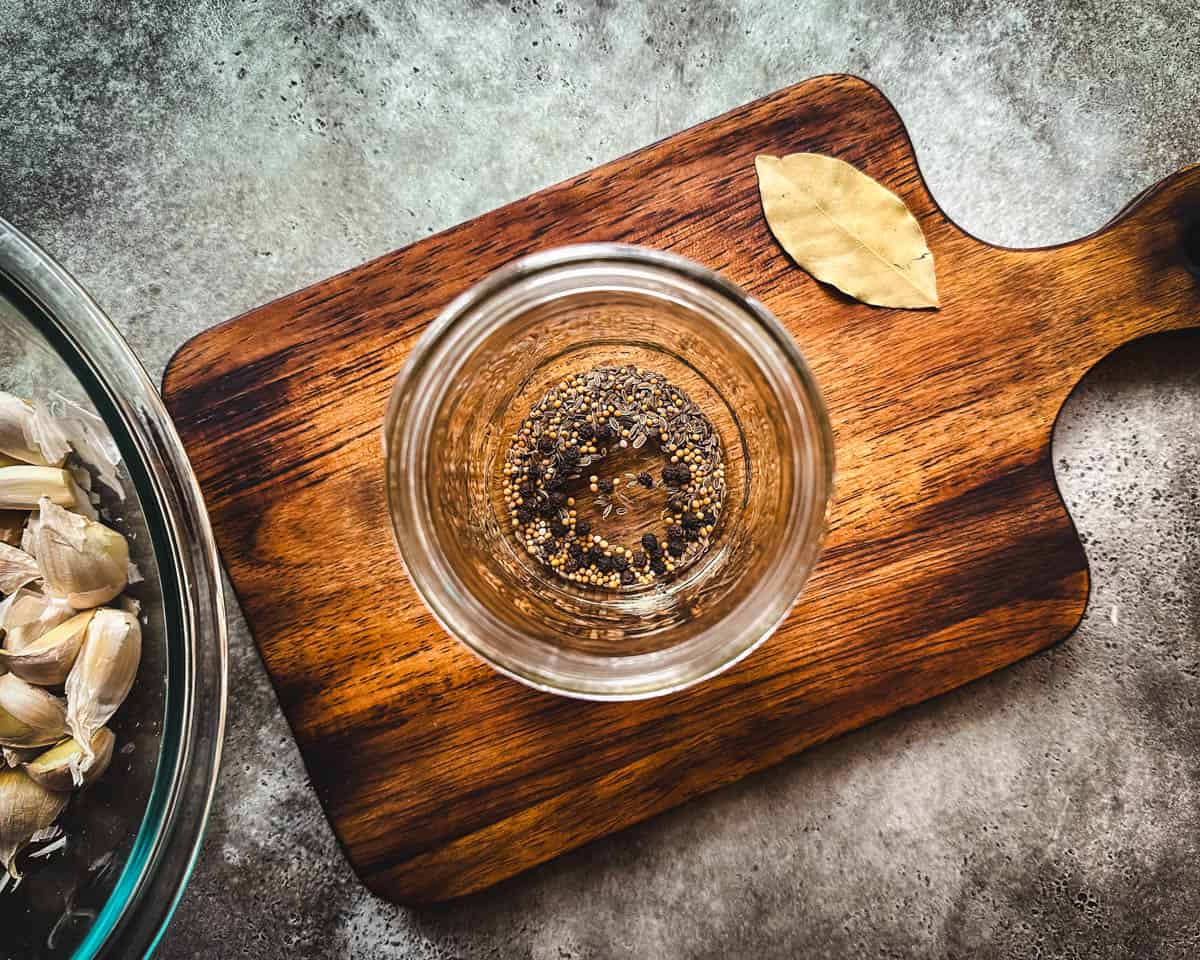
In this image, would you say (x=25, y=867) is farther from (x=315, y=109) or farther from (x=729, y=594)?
(x=315, y=109)

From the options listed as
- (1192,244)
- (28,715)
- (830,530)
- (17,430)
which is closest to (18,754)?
(28,715)

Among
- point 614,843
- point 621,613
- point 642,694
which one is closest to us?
point 642,694

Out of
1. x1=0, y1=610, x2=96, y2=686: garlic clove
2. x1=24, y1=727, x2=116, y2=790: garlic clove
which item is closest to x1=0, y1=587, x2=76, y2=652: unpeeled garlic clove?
x1=0, y1=610, x2=96, y2=686: garlic clove

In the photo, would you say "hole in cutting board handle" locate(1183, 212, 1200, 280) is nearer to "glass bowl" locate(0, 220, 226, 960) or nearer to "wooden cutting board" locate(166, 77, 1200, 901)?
"wooden cutting board" locate(166, 77, 1200, 901)

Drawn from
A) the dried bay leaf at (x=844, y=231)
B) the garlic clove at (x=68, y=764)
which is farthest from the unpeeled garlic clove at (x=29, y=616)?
the dried bay leaf at (x=844, y=231)

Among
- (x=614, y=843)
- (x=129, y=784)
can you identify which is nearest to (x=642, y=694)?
(x=614, y=843)

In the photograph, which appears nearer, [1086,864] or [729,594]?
[729,594]

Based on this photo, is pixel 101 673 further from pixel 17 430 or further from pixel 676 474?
pixel 676 474
